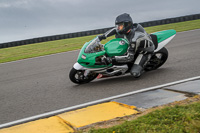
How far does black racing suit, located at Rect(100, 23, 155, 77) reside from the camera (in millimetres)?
6297

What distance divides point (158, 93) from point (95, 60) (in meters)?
1.79

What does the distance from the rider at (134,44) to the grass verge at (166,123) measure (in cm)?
260

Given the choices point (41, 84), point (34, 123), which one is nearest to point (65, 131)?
point (34, 123)

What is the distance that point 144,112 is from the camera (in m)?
4.10

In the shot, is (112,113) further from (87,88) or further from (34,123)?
(87,88)

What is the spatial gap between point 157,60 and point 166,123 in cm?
391

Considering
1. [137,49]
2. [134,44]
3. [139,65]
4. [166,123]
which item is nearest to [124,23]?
[134,44]

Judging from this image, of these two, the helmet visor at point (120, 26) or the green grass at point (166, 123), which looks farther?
the helmet visor at point (120, 26)

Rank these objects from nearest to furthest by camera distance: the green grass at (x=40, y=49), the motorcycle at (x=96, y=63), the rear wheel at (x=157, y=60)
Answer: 1. the motorcycle at (x=96, y=63)
2. the rear wheel at (x=157, y=60)
3. the green grass at (x=40, y=49)

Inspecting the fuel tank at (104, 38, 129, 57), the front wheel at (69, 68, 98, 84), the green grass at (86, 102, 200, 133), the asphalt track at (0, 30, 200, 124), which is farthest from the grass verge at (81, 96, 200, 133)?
the front wheel at (69, 68, 98, 84)

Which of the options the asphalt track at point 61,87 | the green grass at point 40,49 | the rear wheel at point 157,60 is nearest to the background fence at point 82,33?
the green grass at point 40,49

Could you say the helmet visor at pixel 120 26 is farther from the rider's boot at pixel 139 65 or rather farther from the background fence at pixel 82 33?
the background fence at pixel 82 33

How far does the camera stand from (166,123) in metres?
3.42

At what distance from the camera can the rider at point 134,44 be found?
20.6 feet
